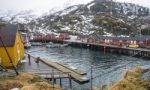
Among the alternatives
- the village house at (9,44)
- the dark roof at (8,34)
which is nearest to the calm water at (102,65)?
the village house at (9,44)

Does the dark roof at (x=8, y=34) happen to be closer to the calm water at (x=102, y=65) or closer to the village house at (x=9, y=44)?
the village house at (x=9, y=44)

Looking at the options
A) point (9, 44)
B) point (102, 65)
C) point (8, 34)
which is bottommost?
point (102, 65)

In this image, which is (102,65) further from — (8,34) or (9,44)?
(9,44)

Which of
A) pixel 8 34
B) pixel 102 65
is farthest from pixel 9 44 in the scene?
pixel 102 65

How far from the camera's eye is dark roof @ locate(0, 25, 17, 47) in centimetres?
4953

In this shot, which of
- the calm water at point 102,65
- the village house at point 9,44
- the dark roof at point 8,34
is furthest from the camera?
the dark roof at point 8,34

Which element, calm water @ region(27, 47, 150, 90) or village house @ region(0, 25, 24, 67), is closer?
village house @ region(0, 25, 24, 67)

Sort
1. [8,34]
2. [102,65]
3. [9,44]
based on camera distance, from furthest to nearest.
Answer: [102,65], [8,34], [9,44]

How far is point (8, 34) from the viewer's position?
51.0m

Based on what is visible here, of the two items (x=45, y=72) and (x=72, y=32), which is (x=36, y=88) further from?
(x=72, y=32)

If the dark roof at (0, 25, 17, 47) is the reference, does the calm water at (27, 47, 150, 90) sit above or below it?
below

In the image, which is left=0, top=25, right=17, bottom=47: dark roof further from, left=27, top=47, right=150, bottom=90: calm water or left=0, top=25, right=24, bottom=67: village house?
left=27, top=47, right=150, bottom=90: calm water

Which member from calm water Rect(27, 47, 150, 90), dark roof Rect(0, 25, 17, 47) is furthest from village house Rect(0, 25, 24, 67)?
calm water Rect(27, 47, 150, 90)

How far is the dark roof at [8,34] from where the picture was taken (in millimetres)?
49531
